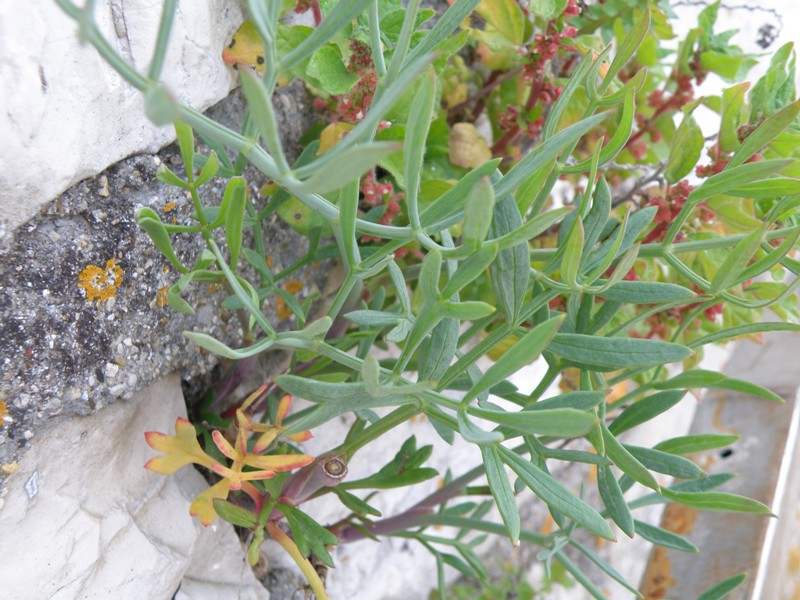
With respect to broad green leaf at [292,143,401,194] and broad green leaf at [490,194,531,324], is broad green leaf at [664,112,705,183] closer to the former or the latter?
broad green leaf at [490,194,531,324]

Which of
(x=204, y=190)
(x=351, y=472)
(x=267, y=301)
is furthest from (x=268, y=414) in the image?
(x=351, y=472)

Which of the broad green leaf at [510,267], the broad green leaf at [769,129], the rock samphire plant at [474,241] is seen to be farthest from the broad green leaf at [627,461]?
the broad green leaf at [769,129]

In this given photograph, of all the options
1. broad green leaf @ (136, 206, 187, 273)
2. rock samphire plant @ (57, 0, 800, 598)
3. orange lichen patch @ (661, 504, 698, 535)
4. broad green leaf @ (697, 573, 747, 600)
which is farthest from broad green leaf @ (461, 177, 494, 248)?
orange lichen patch @ (661, 504, 698, 535)

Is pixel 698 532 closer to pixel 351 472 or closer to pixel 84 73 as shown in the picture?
pixel 351 472

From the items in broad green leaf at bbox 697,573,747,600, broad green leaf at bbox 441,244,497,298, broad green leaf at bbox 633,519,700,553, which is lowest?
broad green leaf at bbox 697,573,747,600

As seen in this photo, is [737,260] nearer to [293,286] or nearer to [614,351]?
[614,351]

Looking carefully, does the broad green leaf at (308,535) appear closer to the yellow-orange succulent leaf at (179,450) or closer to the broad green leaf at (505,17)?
the yellow-orange succulent leaf at (179,450)

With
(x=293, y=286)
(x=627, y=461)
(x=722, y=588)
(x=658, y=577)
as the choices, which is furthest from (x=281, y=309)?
(x=658, y=577)
